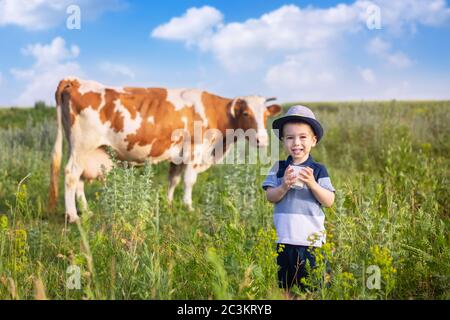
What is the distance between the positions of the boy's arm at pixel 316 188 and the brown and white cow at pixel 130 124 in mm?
3928

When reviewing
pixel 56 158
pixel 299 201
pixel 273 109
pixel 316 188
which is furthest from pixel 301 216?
pixel 273 109

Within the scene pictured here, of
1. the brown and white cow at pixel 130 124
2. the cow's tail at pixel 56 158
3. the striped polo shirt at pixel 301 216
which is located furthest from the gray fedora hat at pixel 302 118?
the cow's tail at pixel 56 158

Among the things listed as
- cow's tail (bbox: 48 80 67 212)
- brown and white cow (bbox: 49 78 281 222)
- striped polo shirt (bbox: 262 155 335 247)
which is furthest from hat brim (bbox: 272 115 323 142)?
cow's tail (bbox: 48 80 67 212)

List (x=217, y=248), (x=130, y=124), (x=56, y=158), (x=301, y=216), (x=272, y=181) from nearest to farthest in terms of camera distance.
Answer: (x=301, y=216)
(x=272, y=181)
(x=217, y=248)
(x=56, y=158)
(x=130, y=124)

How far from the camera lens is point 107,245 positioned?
3453 mm

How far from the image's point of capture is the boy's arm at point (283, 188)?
8.52 feet

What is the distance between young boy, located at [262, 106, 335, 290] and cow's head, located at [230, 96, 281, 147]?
4579 mm

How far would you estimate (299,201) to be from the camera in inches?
107

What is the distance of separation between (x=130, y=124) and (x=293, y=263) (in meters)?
4.26

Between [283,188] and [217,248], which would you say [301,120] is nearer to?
[283,188]
